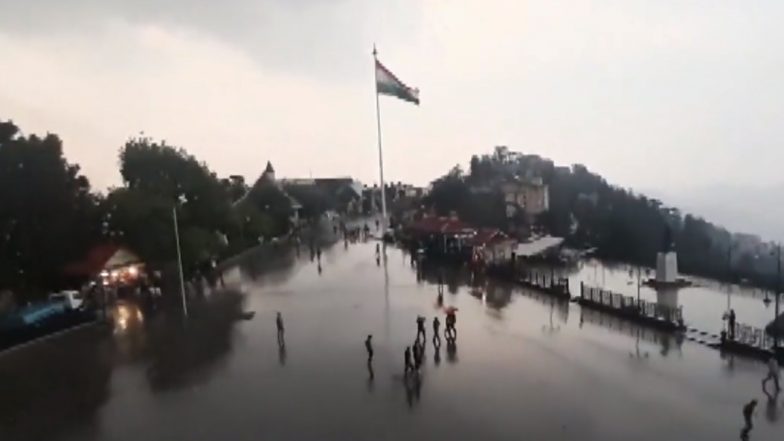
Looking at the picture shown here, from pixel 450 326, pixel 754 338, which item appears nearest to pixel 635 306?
pixel 754 338

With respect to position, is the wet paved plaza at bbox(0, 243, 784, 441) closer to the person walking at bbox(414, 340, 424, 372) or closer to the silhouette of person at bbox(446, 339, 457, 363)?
the silhouette of person at bbox(446, 339, 457, 363)

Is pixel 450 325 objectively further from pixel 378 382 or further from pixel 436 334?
pixel 378 382

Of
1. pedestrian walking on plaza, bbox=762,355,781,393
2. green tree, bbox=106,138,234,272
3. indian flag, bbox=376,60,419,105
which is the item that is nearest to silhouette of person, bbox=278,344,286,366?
pedestrian walking on plaza, bbox=762,355,781,393

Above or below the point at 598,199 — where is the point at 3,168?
above

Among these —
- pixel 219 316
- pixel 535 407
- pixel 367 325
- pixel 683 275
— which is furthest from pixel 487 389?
pixel 683 275

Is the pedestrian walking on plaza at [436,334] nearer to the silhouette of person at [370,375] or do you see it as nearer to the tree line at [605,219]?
the silhouette of person at [370,375]

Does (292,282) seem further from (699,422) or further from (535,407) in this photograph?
(699,422)

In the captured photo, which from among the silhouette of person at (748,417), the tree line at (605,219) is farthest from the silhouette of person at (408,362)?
the tree line at (605,219)
